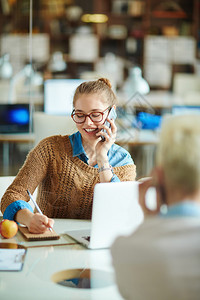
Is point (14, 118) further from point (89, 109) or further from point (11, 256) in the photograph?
point (11, 256)

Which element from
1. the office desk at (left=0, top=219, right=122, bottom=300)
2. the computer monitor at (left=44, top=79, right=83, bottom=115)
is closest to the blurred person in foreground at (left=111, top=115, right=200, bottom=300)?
the office desk at (left=0, top=219, right=122, bottom=300)

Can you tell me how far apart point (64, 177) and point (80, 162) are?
0.30 feet

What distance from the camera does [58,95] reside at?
5.09 metres

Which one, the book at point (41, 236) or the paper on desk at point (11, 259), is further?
the book at point (41, 236)

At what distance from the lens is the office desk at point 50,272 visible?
121cm

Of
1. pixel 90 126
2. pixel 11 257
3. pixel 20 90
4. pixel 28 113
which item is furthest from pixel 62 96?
pixel 11 257

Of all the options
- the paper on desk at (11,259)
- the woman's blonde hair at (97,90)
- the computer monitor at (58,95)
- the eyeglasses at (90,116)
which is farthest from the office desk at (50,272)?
the computer monitor at (58,95)

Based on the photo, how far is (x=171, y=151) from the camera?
856 mm

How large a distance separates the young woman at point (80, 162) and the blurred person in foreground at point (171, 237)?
1079 mm

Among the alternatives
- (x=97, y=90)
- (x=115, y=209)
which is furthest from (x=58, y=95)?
(x=115, y=209)

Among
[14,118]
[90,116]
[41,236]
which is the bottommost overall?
[14,118]

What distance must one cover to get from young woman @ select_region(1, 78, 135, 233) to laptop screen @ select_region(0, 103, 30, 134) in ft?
7.18

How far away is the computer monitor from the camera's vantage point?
5.02 metres

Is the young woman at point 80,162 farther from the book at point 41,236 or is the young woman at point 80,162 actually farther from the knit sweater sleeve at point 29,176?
the book at point 41,236
